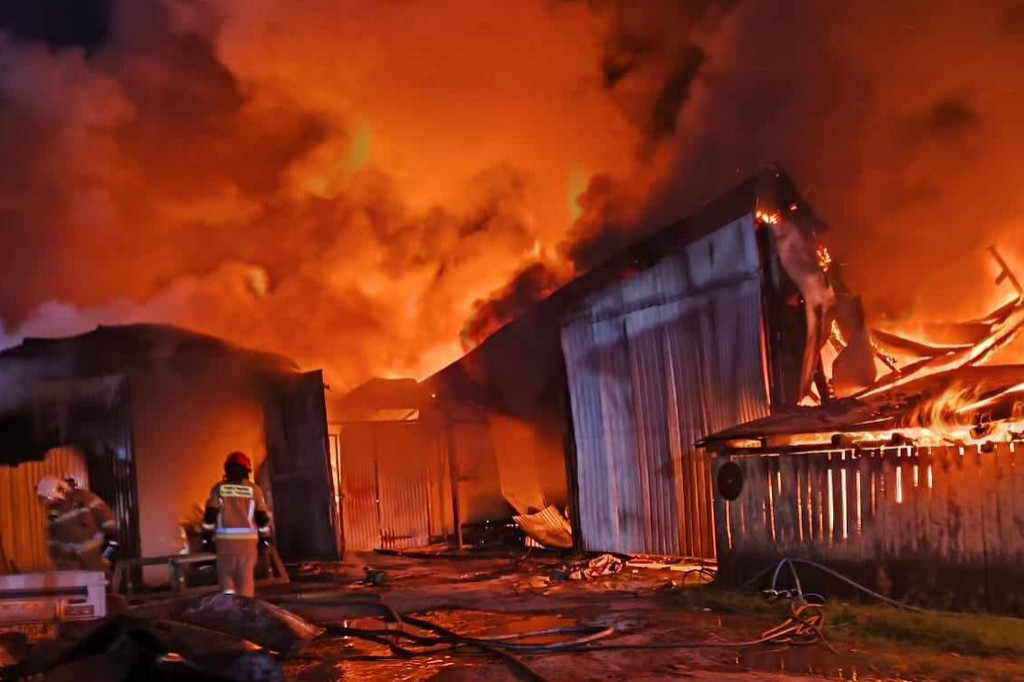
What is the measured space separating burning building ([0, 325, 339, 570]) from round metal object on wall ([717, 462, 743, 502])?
658cm

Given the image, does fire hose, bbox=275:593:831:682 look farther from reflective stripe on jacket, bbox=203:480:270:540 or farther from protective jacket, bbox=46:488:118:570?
protective jacket, bbox=46:488:118:570

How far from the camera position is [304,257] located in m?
13.5

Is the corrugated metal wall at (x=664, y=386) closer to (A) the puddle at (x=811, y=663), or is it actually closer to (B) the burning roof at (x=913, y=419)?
(B) the burning roof at (x=913, y=419)

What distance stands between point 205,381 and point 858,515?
Result: 33.2 feet

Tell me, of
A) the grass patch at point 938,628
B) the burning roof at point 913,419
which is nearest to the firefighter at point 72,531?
the burning roof at point 913,419

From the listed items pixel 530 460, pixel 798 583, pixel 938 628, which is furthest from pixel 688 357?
pixel 530 460

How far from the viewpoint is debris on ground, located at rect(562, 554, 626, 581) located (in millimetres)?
10266

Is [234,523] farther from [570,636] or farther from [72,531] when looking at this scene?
[570,636]

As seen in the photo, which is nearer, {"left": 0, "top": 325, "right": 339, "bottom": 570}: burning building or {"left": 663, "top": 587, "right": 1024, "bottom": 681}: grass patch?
{"left": 663, "top": 587, "right": 1024, "bottom": 681}: grass patch

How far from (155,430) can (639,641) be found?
913cm

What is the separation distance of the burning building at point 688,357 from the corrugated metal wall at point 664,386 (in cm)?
2

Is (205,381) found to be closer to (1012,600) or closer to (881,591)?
(881,591)

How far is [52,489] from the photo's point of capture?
322 inches

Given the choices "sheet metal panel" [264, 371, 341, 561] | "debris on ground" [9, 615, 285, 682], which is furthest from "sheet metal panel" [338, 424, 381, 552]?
"debris on ground" [9, 615, 285, 682]
